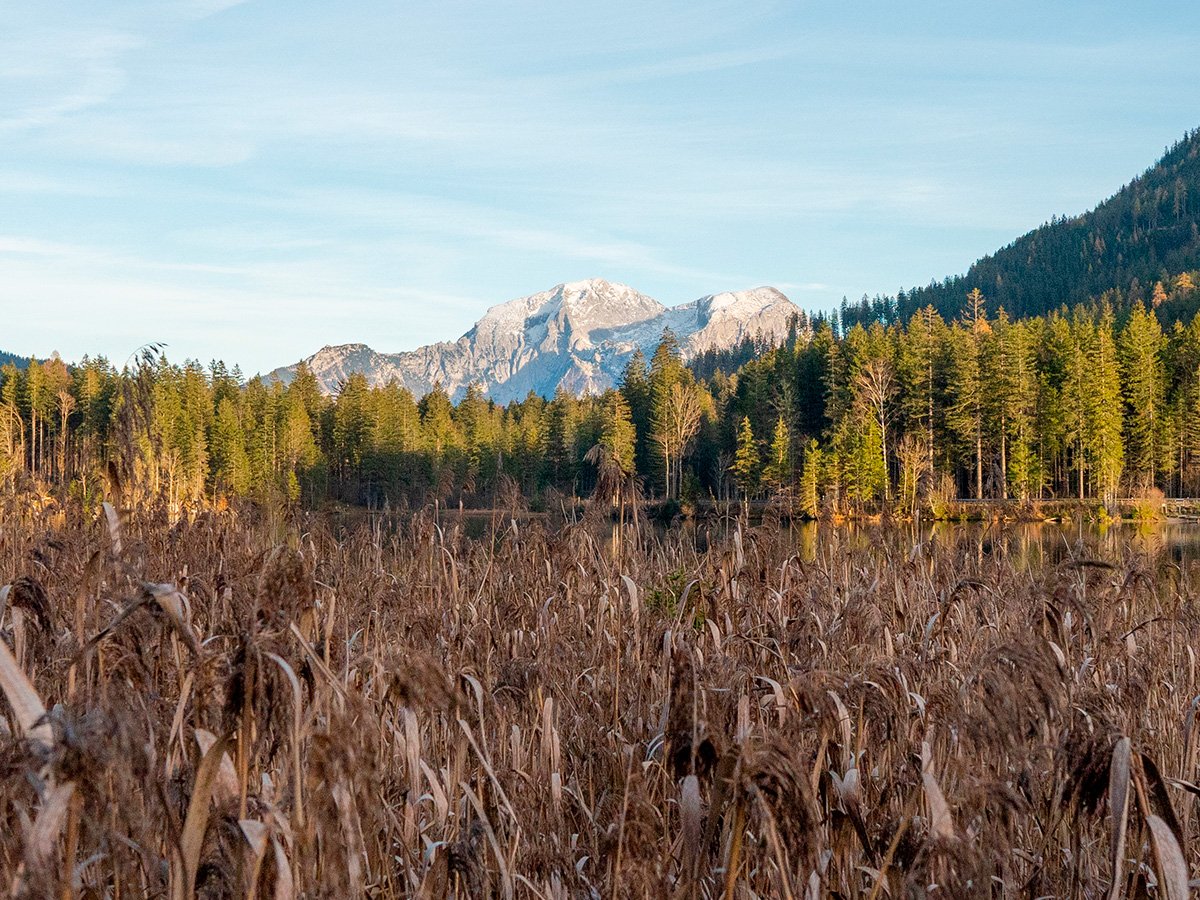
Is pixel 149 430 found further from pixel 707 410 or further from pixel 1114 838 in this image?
pixel 707 410

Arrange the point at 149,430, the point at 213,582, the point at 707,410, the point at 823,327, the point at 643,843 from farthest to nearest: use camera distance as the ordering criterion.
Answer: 1. the point at 707,410
2. the point at 823,327
3. the point at 213,582
4. the point at 149,430
5. the point at 643,843

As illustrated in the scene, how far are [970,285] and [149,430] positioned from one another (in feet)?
685

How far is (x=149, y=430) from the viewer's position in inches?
127

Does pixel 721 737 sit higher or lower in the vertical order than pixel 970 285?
lower

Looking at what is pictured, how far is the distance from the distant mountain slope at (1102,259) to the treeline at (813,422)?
77620mm

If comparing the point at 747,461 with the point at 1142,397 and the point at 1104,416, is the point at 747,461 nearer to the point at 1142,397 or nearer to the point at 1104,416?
the point at 1104,416

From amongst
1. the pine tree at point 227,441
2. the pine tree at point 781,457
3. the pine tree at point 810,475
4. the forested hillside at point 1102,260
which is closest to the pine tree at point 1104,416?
the pine tree at point 810,475

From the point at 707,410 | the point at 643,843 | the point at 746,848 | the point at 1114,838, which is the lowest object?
the point at 746,848

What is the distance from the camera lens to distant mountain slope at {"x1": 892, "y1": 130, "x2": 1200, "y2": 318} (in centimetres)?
16200

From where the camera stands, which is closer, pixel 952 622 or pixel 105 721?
pixel 105 721

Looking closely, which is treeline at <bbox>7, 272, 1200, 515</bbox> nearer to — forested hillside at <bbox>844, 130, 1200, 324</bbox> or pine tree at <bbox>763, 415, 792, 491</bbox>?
pine tree at <bbox>763, 415, 792, 491</bbox>

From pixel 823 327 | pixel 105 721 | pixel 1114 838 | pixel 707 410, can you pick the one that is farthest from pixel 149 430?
pixel 707 410

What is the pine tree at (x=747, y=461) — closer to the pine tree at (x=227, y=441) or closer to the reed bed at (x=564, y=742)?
the pine tree at (x=227, y=441)

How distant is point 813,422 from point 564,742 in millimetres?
73753
